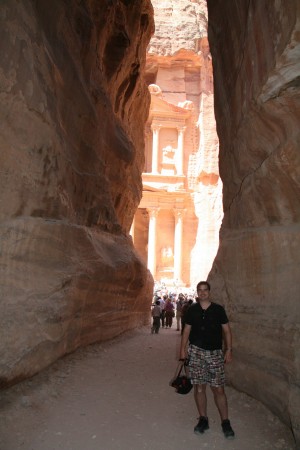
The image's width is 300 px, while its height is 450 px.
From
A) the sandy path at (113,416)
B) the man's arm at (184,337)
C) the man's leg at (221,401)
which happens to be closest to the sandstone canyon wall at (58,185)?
the sandy path at (113,416)

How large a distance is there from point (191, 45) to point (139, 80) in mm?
25613

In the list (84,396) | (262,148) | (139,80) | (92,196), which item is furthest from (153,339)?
(139,80)

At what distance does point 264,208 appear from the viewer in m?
4.74

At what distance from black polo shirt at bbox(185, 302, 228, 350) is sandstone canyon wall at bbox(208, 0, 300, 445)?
0.75 metres

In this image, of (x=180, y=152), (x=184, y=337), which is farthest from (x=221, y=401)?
(x=180, y=152)

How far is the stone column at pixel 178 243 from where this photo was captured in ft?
100

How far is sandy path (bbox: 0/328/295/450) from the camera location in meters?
3.59

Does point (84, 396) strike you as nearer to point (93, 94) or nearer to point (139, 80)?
point (93, 94)

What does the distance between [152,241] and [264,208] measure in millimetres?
26289

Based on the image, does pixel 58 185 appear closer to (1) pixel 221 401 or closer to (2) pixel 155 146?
(1) pixel 221 401

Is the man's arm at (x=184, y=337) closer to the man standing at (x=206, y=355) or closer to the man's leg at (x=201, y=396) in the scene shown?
the man standing at (x=206, y=355)

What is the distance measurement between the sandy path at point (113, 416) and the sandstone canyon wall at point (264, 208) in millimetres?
370

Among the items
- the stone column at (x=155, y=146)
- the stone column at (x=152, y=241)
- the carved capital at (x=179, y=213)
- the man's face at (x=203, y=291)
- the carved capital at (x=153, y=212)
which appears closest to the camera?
the man's face at (x=203, y=291)

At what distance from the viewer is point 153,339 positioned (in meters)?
9.79
